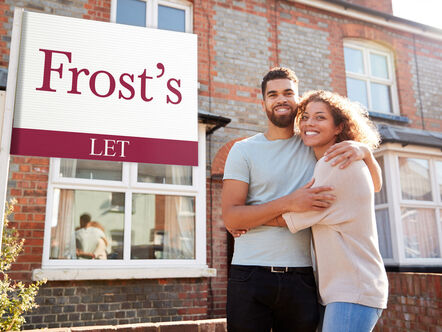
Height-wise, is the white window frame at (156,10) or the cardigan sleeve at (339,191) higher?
the white window frame at (156,10)

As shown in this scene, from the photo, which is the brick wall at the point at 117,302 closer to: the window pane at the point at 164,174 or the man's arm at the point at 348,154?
the window pane at the point at 164,174

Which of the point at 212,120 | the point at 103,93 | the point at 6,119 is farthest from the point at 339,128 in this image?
the point at 212,120

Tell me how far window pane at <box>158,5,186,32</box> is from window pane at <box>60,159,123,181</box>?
255 centimetres

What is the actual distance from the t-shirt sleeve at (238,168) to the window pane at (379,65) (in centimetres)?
725

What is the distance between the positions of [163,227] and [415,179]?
434cm

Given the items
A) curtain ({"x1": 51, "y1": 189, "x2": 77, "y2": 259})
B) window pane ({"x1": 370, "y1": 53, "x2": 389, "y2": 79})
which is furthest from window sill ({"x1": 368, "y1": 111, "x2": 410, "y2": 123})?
curtain ({"x1": 51, "y1": 189, "x2": 77, "y2": 259})

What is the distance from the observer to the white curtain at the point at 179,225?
584 cm

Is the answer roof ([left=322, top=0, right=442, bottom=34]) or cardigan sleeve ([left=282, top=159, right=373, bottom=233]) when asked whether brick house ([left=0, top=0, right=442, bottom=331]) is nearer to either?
roof ([left=322, top=0, right=442, bottom=34])

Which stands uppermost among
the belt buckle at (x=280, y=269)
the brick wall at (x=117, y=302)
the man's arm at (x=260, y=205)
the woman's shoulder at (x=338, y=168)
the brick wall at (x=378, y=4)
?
the brick wall at (x=378, y=4)

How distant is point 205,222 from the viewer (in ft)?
19.5

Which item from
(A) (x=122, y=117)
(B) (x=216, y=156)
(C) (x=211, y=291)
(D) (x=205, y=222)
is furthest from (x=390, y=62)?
(A) (x=122, y=117)

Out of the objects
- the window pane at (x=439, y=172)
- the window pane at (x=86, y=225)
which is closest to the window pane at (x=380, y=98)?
the window pane at (x=439, y=172)

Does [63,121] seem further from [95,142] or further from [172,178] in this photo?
[172,178]

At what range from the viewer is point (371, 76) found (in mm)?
8328
